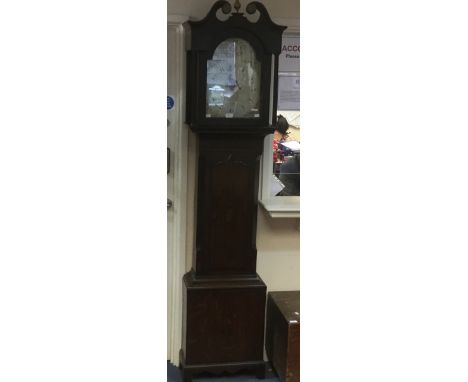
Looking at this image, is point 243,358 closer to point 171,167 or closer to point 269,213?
point 269,213

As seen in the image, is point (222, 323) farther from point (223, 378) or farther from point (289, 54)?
point (289, 54)

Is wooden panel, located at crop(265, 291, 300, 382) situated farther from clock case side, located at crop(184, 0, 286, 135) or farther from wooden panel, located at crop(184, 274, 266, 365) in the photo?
clock case side, located at crop(184, 0, 286, 135)

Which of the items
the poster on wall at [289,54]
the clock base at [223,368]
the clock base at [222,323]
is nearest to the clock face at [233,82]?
the poster on wall at [289,54]

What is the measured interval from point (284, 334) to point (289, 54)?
1.26 metres

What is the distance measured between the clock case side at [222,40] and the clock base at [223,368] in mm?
1066

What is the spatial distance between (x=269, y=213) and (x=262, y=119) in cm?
45

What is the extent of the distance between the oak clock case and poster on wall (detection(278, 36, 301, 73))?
0.14 metres

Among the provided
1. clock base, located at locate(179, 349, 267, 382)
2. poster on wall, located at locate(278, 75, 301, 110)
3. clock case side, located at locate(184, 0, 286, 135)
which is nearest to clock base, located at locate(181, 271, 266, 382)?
clock base, located at locate(179, 349, 267, 382)

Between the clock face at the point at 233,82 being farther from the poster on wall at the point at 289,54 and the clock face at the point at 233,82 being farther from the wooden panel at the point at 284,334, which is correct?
the wooden panel at the point at 284,334

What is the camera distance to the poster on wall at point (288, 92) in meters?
2.63

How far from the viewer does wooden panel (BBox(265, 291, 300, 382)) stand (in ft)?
7.88
